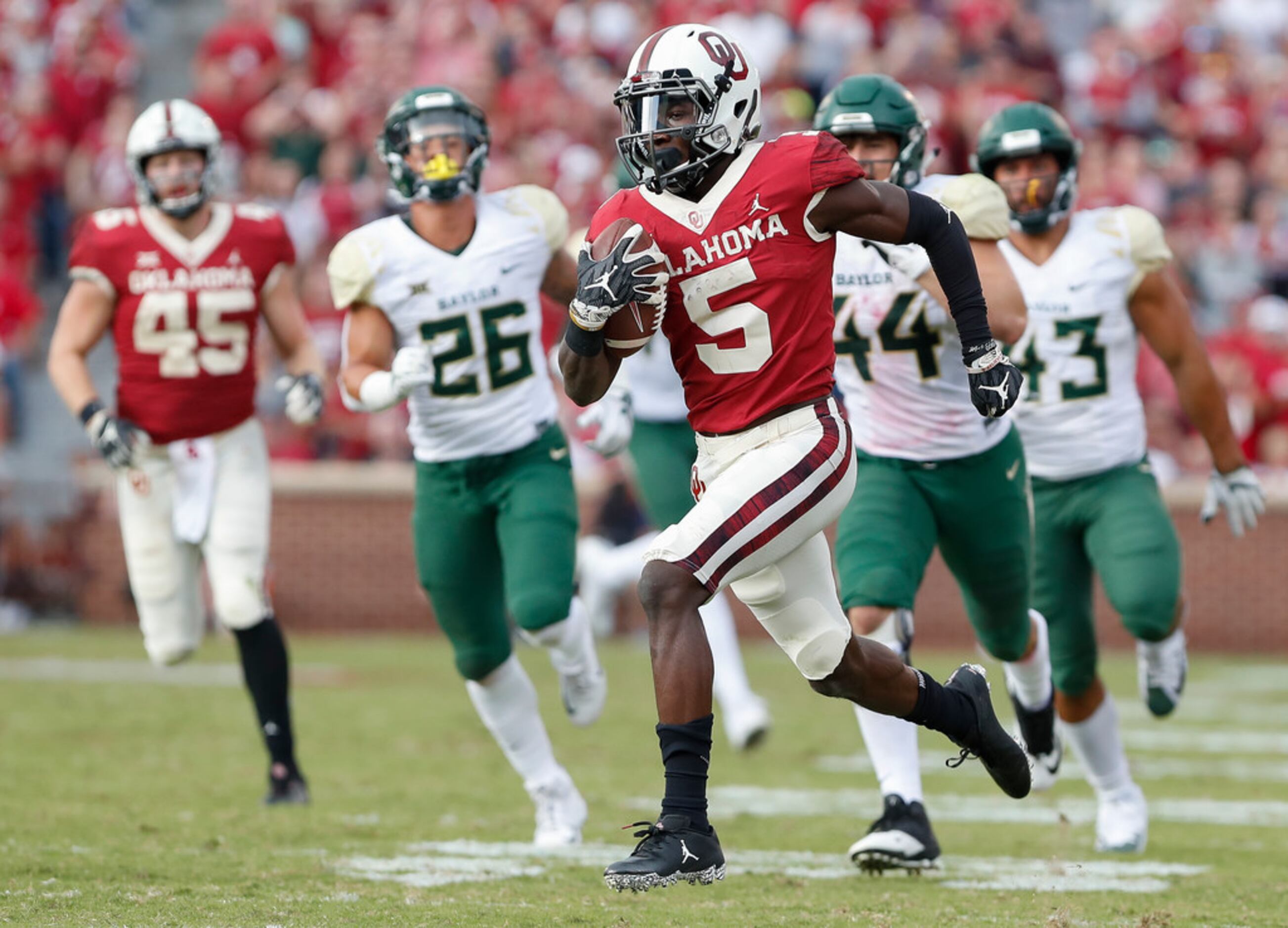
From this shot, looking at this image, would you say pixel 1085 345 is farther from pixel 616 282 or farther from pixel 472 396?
pixel 616 282

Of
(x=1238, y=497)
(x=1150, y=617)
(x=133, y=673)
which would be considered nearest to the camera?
(x=1150, y=617)

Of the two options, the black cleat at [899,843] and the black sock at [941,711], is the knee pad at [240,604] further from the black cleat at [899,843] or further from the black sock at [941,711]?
the black sock at [941,711]

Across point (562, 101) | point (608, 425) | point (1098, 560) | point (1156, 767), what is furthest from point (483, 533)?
point (562, 101)

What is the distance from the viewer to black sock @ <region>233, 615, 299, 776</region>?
20.0ft

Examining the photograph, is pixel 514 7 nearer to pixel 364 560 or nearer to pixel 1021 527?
pixel 364 560

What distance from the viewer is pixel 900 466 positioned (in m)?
5.31

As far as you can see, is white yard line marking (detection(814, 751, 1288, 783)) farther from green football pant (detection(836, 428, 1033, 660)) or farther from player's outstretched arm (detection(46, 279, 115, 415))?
player's outstretched arm (detection(46, 279, 115, 415))

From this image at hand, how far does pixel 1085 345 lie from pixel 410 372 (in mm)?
2043

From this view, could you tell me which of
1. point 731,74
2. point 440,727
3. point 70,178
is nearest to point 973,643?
point 440,727

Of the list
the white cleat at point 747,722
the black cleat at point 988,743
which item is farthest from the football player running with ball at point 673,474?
the black cleat at point 988,743

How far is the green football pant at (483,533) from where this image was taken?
547 centimetres

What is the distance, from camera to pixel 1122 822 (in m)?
5.54

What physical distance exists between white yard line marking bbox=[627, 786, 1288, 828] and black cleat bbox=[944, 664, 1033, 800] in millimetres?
1538

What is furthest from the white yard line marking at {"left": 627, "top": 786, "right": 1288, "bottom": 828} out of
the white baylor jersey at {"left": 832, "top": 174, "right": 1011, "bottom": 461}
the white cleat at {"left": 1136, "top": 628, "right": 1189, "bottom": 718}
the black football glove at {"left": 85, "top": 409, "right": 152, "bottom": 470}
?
the black football glove at {"left": 85, "top": 409, "right": 152, "bottom": 470}
